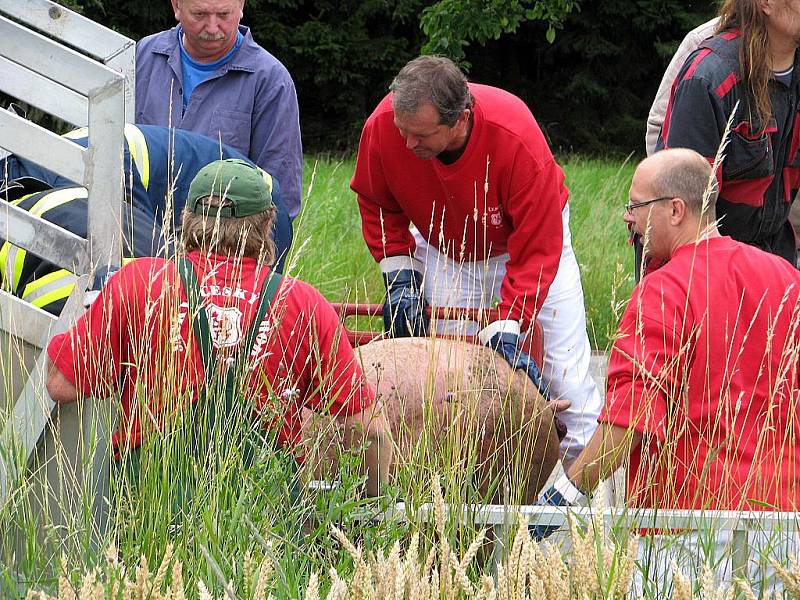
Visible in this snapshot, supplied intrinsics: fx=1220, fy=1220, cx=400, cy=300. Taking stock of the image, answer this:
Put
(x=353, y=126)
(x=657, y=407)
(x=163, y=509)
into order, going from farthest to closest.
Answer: (x=353, y=126)
(x=657, y=407)
(x=163, y=509)

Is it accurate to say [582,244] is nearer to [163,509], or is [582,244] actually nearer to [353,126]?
[163,509]

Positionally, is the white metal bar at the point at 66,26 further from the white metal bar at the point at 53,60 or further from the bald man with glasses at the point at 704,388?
the bald man with glasses at the point at 704,388

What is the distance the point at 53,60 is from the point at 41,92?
0.20 meters

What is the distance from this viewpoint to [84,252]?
10.6 ft

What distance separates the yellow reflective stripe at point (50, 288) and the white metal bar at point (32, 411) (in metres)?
0.21

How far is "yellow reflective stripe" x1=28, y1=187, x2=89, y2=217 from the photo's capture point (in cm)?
353

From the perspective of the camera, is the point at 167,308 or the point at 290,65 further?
the point at 290,65

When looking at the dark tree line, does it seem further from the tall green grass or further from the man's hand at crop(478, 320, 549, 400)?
the tall green grass

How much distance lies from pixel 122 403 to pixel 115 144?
69 centimetres

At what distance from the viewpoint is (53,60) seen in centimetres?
322

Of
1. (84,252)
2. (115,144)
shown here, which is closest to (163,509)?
(84,252)

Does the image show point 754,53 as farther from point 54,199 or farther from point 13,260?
point 13,260

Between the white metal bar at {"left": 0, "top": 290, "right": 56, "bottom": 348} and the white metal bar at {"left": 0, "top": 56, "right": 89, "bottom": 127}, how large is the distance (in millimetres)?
534

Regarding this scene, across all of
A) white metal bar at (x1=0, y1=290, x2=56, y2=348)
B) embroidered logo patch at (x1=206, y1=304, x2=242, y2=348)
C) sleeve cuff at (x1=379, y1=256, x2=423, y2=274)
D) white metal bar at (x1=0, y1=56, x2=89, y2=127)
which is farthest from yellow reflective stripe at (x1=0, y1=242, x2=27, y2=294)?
sleeve cuff at (x1=379, y1=256, x2=423, y2=274)
